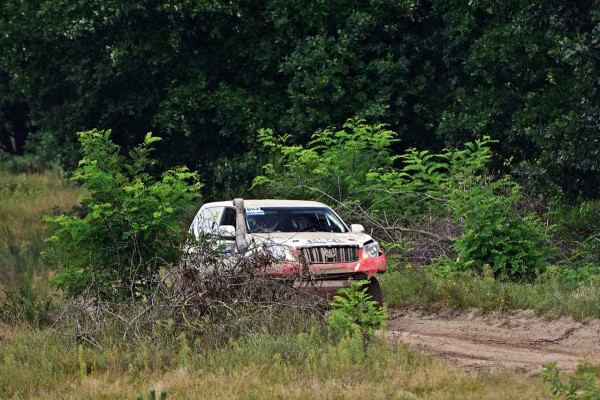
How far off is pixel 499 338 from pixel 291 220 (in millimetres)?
3890

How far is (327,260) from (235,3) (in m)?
14.7

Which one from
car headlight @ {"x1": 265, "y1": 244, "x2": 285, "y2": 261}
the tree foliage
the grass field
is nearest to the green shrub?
the grass field

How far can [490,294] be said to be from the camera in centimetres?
1670

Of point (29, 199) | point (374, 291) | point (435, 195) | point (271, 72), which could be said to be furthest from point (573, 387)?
point (29, 199)

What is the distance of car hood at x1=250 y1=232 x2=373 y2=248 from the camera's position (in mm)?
15867

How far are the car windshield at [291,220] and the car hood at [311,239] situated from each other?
37 centimetres

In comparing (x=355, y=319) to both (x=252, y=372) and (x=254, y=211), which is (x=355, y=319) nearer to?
(x=252, y=372)

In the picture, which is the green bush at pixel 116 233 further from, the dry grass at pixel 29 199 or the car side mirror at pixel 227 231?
the dry grass at pixel 29 199

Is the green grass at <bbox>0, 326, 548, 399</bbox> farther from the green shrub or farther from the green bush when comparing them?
the green bush

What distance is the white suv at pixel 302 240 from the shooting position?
15.1 meters

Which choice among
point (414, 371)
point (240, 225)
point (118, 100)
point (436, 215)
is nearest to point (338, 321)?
point (414, 371)

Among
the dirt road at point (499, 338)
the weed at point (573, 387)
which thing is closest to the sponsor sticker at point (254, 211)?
the dirt road at point (499, 338)

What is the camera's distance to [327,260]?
15969 mm

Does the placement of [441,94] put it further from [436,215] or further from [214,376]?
[214,376]
